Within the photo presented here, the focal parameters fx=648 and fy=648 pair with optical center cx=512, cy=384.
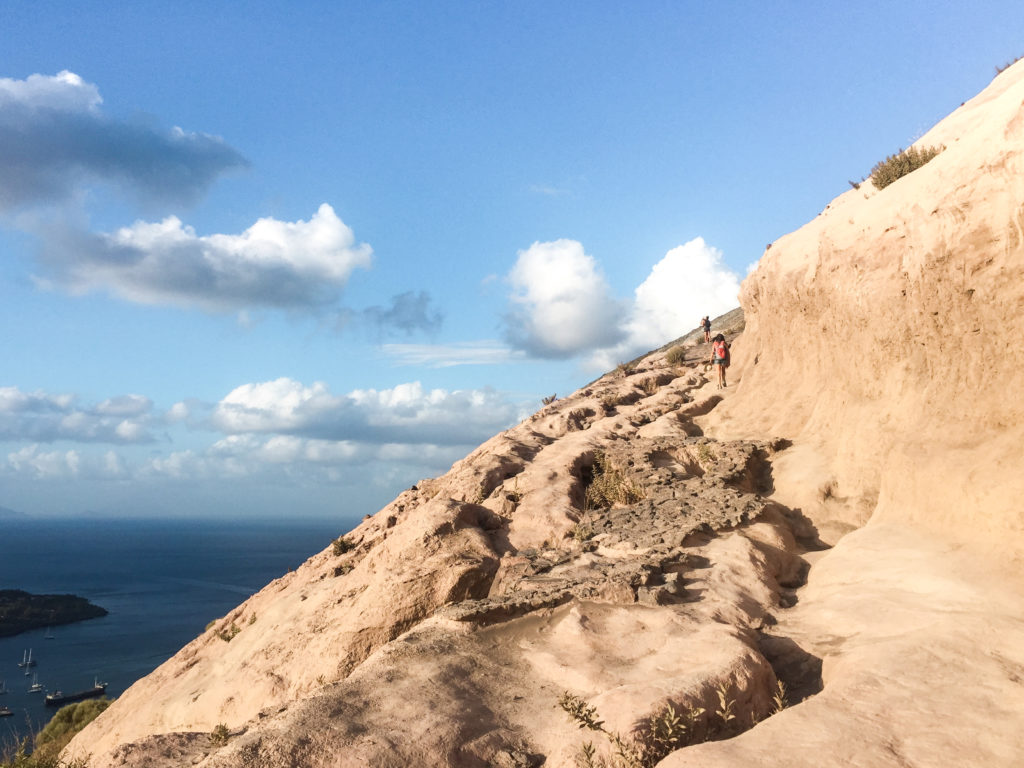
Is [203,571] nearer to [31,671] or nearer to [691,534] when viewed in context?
[31,671]

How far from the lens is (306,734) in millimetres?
5031

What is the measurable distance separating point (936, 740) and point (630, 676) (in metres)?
2.43

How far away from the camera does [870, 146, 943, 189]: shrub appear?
11.6m

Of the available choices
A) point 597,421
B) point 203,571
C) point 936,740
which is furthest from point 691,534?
point 203,571

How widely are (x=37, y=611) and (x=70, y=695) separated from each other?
48622 mm

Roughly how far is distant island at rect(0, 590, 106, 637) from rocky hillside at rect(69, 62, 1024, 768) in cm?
10620

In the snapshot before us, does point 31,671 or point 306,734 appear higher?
point 306,734

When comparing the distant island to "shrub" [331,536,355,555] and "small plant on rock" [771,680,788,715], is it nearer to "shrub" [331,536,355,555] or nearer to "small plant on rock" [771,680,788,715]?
"shrub" [331,536,355,555]

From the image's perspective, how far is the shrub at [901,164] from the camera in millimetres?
11629

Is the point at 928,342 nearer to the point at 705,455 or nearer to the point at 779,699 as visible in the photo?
the point at 705,455

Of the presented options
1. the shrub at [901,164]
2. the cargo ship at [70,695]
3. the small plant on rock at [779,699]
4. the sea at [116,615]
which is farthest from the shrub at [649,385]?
the cargo ship at [70,695]

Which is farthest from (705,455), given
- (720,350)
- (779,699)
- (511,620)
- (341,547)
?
(341,547)

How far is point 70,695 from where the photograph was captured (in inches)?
2388

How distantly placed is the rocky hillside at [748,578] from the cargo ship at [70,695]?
5990 cm
